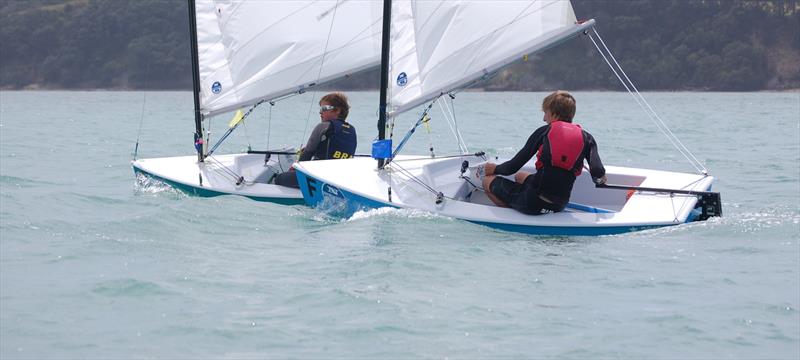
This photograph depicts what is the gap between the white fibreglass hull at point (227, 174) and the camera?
1128 centimetres

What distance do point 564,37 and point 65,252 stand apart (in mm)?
4604

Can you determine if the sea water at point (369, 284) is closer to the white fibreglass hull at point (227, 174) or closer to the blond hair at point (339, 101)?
the white fibreglass hull at point (227, 174)

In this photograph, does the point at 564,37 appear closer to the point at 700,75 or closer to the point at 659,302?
the point at 659,302

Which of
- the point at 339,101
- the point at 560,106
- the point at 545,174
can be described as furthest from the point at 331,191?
the point at 560,106

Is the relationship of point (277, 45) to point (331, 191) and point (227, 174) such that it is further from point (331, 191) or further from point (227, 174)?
point (331, 191)

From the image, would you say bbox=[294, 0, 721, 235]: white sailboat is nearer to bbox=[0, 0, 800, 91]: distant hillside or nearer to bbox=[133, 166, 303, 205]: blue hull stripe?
bbox=[133, 166, 303, 205]: blue hull stripe

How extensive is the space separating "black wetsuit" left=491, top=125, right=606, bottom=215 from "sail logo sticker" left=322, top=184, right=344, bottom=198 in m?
1.45

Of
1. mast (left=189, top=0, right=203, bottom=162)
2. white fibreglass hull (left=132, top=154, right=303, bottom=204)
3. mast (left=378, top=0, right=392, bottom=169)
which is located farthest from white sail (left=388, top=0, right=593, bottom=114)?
mast (left=189, top=0, right=203, bottom=162)

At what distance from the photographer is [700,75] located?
80.1 meters

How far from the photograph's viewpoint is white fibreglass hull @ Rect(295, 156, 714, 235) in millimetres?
9273

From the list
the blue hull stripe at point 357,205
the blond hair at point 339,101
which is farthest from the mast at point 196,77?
the blue hull stripe at point 357,205

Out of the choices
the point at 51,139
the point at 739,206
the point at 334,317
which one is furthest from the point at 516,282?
the point at 51,139

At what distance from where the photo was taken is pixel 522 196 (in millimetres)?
9477

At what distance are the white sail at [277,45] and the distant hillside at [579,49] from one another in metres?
64.8
